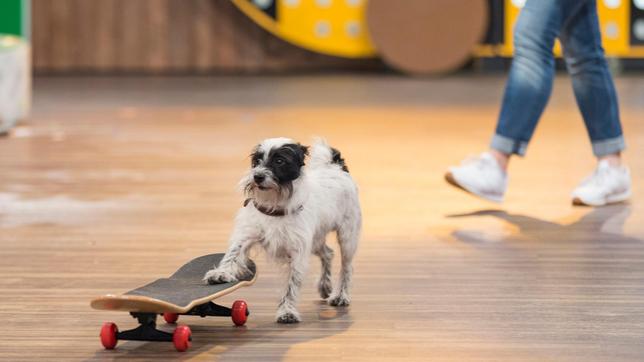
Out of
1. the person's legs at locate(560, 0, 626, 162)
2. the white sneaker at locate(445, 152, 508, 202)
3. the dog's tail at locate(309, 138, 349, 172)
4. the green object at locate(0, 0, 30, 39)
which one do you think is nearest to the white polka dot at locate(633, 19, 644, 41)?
the green object at locate(0, 0, 30, 39)

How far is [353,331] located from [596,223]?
1.39 meters

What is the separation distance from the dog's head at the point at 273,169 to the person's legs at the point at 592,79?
1628 millimetres

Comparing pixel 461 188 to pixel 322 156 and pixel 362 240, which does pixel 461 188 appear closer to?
pixel 362 240

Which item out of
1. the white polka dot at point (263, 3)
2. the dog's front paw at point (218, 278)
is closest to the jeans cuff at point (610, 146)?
the dog's front paw at point (218, 278)

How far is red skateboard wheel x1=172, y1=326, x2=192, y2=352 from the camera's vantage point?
6.84 feet

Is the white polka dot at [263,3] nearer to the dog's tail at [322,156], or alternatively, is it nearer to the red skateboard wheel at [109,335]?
the dog's tail at [322,156]

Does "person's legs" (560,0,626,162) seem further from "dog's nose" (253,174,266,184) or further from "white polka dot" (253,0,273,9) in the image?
"white polka dot" (253,0,273,9)

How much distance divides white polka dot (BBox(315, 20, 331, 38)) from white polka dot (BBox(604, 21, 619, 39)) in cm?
213

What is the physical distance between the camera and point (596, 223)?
3.43 m

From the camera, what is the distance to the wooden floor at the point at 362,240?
86.5 inches

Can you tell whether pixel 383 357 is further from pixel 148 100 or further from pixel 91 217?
pixel 148 100

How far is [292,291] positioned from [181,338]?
1.06 ft

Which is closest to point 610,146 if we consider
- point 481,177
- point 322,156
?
point 481,177

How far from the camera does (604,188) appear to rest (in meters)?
3.73
